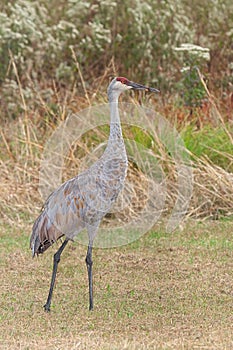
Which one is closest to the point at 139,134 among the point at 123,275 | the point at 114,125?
the point at 123,275

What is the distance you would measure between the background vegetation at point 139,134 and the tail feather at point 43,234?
17.3 inches

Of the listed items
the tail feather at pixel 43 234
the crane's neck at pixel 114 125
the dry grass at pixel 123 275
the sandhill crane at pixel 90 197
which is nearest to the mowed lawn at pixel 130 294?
the dry grass at pixel 123 275

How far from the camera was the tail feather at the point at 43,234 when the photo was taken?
591cm

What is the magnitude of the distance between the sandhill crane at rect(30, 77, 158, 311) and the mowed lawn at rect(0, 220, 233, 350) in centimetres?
31

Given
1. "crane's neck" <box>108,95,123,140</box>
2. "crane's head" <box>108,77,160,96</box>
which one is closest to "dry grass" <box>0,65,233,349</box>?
"crane's neck" <box>108,95,123,140</box>

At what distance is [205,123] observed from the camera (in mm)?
9344

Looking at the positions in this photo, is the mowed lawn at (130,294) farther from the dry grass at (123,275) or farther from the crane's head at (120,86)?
the crane's head at (120,86)

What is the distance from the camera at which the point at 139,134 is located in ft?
29.4

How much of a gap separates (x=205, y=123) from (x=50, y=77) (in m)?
3.53

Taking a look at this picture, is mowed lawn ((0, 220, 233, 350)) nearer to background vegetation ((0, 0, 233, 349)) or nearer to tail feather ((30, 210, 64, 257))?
background vegetation ((0, 0, 233, 349))

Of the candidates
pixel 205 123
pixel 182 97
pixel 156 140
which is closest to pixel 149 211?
pixel 156 140

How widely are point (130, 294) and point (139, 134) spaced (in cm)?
298

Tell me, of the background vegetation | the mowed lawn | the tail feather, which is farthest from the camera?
the tail feather

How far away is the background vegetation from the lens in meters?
5.73
